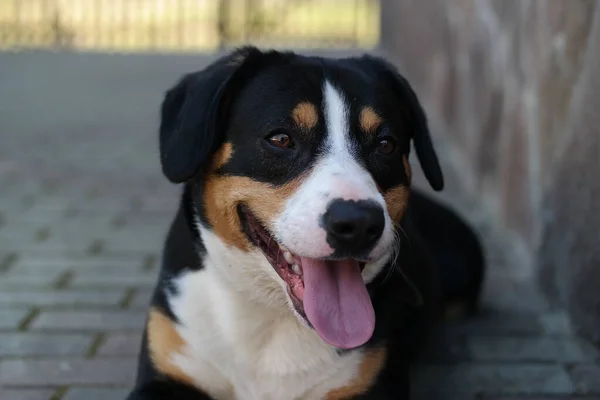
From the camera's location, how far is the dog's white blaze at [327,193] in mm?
2514

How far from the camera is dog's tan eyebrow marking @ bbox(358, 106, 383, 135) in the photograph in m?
2.80

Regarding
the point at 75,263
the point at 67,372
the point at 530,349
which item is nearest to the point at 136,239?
the point at 75,263

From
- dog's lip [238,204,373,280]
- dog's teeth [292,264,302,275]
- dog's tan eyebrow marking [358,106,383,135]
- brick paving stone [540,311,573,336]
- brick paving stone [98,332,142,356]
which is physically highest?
dog's tan eyebrow marking [358,106,383,135]

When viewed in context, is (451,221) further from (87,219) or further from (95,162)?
(95,162)

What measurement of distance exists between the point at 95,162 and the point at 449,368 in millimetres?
4254

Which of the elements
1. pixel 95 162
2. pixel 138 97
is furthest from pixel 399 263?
pixel 138 97

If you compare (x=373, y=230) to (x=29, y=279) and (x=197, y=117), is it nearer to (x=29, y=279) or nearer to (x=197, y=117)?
(x=197, y=117)

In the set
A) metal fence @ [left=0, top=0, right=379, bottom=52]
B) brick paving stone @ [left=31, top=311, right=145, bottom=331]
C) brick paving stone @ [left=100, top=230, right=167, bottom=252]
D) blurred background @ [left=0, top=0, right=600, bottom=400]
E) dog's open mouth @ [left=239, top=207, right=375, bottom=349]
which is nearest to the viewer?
dog's open mouth @ [left=239, top=207, right=375, bottom=349]

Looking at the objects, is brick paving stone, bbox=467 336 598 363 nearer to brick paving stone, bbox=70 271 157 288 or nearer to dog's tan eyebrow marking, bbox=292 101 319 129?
dog's tan eyebrow marking, bbox=292 101 319 129

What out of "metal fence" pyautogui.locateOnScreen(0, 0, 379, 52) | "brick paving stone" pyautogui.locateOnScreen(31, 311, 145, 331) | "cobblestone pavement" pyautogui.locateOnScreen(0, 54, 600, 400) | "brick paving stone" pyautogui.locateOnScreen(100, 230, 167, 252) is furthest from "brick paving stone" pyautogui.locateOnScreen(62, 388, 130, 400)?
"metal fence" pyautogui.locateOnScreen(0, 0, 379, 52)

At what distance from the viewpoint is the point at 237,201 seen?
2768mm

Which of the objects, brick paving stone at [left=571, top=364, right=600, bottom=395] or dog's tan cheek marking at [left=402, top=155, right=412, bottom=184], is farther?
brick paving stone at [left=571, top=364, right=600, bottom=395]

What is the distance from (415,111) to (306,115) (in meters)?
0.49

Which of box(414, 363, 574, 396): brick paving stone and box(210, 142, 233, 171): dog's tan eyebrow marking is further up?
box(210, 142, 233, 171): dog's tan eyebrow marking
